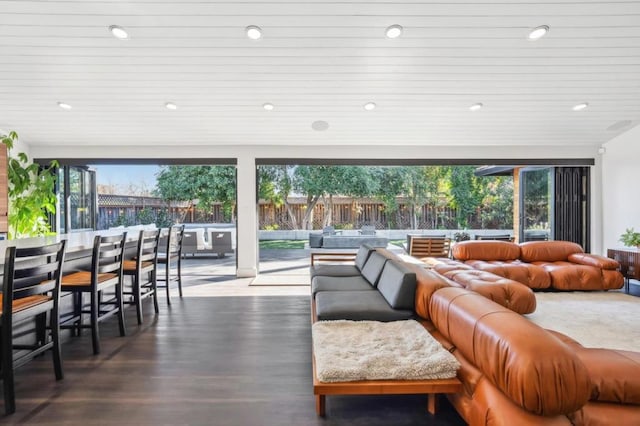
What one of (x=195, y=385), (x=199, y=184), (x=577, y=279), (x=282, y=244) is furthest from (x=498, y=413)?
(x=199, y=184)

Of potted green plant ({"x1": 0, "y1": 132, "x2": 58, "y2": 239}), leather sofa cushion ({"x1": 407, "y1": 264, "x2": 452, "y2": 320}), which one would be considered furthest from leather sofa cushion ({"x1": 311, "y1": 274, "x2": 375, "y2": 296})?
potted green plant ({"x1": 0, "y1": 132, "x2": 58, "y2": 239})

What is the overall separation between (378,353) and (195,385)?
1.25 meters

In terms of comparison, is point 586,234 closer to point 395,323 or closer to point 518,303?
point 518,303

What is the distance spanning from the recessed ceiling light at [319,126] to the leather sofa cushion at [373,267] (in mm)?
2321

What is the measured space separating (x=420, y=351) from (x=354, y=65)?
3.04 meters

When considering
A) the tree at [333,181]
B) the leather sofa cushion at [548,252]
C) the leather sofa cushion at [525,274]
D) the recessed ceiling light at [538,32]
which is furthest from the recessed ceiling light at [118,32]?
the tree at [333,181]

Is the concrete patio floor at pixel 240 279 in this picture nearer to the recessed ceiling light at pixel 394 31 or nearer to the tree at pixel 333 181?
the recessed ceiling light at pixel 394 31

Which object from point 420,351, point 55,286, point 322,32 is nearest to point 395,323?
point 420,351

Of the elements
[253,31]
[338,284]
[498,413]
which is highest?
[253,31]

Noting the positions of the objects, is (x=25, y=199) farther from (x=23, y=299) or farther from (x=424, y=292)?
(x=424, y=292)

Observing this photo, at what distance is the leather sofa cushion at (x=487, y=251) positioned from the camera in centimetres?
504

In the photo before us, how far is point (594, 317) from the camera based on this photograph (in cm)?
359

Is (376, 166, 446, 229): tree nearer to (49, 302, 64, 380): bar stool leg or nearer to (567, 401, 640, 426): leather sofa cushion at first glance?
(49, 302, 64, 380): bar stool leg

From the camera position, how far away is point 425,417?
188cm
